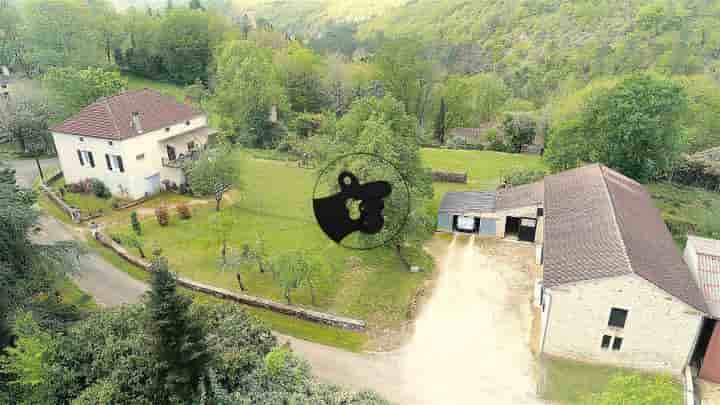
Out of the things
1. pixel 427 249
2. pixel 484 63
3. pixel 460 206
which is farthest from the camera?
pixel 484 63

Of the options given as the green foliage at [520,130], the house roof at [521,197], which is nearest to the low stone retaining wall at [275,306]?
the house roof at [521,197]

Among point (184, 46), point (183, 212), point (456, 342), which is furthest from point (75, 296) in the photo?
point (184, 46)

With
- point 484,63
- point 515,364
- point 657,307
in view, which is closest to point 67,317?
point 515,364

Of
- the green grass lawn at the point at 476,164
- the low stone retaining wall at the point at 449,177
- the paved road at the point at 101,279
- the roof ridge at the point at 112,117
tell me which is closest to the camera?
the paved road at the point at 101,279

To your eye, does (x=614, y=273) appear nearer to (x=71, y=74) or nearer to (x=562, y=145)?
(x=562, y=145)

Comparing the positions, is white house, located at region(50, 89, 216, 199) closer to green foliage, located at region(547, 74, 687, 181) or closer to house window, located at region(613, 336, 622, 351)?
green foliage, located at region(547, 74, 687, 181)

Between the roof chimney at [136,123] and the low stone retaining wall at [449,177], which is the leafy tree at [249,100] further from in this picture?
the low stone retaining wall at [449,177]
